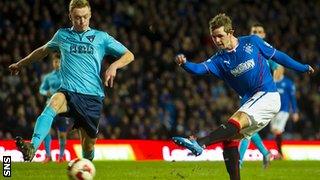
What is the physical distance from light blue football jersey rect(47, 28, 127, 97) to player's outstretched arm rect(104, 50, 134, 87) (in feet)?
0.51

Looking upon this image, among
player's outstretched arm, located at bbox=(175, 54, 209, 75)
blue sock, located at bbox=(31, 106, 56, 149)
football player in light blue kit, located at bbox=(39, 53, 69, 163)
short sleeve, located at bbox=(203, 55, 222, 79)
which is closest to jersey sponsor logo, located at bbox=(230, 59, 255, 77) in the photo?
short sleeve, located at bbox=(203, 55, 222, 79)

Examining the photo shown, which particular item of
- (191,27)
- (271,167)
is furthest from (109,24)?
(271,167)

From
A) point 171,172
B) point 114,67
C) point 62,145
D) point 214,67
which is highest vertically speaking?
point 114,67

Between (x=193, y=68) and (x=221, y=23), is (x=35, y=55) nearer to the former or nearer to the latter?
(x=193, y=68)

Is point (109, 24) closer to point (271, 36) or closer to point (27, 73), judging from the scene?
point (27, 73)

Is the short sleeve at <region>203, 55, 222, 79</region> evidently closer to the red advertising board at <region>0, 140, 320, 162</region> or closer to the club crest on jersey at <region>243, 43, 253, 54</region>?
the club crest on jersey at <region>243, 43, 253, 54</region>

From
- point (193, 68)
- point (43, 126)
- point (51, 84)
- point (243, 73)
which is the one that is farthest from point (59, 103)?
point (51, 84)

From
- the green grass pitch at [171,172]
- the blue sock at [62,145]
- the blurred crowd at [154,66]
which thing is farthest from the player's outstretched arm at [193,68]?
the blurred crowd at [154,66]

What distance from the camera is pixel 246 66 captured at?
9477 mm

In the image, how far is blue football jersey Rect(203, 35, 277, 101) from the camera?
9484mm

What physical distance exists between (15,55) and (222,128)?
37.9ft

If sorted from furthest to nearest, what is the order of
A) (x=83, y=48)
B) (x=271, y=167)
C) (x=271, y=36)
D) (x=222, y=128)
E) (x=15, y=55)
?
(x=271, y=36) → (x=15, y=55) → (x=271, y=167) → (x=83, y=48) → (x=222, y=128)

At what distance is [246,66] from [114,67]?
1.67 m

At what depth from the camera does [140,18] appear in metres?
22.9
